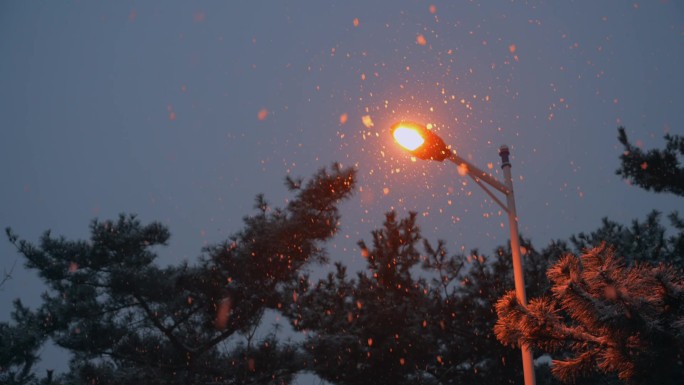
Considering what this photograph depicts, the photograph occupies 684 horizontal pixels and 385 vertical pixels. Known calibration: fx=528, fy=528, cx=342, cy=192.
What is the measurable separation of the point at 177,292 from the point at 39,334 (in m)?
3.96

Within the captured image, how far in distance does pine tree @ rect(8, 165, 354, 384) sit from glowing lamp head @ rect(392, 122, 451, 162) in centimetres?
1067

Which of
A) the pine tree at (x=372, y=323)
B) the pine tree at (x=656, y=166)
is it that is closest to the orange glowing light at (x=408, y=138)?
the pine tree at (x=656, y=166)

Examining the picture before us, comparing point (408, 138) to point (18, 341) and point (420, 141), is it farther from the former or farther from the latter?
point (18, 341)

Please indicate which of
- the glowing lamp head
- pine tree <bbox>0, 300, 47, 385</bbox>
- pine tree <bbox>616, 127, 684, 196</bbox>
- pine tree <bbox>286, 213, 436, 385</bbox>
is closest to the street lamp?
the glowing lamp head

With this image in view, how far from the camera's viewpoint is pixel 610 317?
9.50ft

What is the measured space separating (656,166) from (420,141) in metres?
6.89

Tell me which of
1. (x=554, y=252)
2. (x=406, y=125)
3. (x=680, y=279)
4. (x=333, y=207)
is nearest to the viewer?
(x=680, y=279)

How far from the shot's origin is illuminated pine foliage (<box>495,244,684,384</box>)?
2740mm

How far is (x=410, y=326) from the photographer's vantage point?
14461 mm

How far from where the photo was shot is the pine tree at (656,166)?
10.4m

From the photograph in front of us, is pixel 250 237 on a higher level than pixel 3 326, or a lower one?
higher

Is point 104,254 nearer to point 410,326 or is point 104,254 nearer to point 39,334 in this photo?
point 39,334

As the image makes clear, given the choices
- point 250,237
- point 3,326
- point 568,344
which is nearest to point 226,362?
point 250,237

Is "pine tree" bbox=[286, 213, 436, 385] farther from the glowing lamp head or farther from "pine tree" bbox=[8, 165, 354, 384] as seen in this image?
the glowing lamp head
